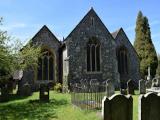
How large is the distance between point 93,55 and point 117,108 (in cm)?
2557

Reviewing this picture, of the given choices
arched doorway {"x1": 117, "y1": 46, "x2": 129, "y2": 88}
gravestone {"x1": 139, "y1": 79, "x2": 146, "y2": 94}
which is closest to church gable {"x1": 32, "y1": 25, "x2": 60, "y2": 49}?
arched doorway {"x1": 117, "y1": 46, "x2": 129, "y2": 88}

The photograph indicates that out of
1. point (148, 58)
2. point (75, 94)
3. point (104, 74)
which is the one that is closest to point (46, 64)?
point (104, 74)

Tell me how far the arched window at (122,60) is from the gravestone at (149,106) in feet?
91.4

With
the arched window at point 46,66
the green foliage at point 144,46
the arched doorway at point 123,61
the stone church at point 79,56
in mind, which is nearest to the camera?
the stone church at point 79,56

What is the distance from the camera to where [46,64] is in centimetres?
3378

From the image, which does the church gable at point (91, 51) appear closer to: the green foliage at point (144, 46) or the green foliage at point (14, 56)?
the green foliage at point (14, 56)

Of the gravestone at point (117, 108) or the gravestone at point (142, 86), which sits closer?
the gravestone at point (117, 108)

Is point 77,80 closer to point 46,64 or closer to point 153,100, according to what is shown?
point 46,64

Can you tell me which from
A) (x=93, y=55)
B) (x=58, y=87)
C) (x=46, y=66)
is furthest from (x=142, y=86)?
(x=46, y=66)

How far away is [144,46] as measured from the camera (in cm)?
4978

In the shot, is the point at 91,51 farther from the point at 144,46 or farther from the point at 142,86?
the point at 144,46

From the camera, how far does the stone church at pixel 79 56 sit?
1272 inches

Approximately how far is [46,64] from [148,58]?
20.4 m

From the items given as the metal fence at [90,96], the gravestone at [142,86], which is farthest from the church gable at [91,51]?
the metal fence at [90,96]
